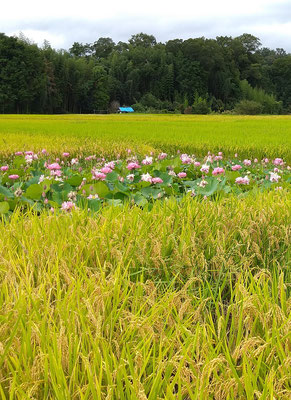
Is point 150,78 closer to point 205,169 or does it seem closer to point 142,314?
point 205,169

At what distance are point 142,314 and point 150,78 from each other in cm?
7864

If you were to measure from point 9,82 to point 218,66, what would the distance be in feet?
133

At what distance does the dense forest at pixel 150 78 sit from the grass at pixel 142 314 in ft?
163

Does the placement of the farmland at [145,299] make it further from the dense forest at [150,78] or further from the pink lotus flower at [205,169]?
the dense forest at [150,78]

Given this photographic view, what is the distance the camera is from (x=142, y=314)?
1.30 m

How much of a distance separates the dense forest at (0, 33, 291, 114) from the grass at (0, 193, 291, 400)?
4971 centimetres

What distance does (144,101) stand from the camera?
69688 mm

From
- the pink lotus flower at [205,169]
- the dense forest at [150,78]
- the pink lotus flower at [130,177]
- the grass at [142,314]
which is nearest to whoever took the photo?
the grass at [142,314]

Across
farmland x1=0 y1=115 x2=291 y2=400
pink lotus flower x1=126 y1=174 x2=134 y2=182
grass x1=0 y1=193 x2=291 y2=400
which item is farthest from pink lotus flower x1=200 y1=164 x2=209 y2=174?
grass x1=0 y1=193 x2=291 y2=400

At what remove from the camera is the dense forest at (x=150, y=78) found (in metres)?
50.4

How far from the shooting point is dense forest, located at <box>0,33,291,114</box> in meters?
50.4

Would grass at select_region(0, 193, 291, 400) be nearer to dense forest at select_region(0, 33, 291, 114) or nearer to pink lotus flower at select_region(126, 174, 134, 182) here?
pink lotus flower at select_region(126, 174, 134, 182)

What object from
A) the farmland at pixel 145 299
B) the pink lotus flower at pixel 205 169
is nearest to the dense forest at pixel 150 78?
the pink lotus flower at pixel 205 169

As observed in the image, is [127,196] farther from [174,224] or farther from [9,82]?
[9,82]
